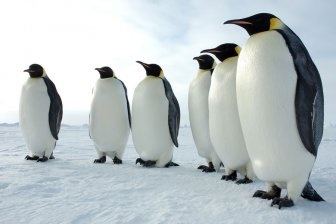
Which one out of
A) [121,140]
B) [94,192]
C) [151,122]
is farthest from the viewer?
[121,140]

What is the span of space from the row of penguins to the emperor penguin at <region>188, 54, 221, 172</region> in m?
0.02

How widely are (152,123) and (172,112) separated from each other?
0.39 meters

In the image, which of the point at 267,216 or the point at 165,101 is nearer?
the point at 267,216

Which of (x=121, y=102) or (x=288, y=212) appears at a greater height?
(x=121, y=102)

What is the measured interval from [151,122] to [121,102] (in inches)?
36.0

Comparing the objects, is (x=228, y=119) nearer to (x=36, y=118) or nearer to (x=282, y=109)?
(x=282, y=109)

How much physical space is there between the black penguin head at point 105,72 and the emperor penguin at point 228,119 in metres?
2.77

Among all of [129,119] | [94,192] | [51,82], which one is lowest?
[94,192]

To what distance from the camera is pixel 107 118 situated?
6332 mm

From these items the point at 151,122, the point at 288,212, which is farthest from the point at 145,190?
the point at 151,122

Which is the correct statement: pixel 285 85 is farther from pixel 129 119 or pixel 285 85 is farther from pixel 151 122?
pixel 129 119

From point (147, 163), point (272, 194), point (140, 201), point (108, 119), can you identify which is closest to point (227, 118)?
point (272, 194)

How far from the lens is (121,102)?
6434 millimetres

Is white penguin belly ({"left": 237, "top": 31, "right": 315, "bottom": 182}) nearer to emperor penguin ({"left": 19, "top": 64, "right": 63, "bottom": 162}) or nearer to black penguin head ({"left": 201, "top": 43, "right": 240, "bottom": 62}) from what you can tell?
black penguin head ({"left": 201, "top": 43, "right": 240, "bottom": 62})
